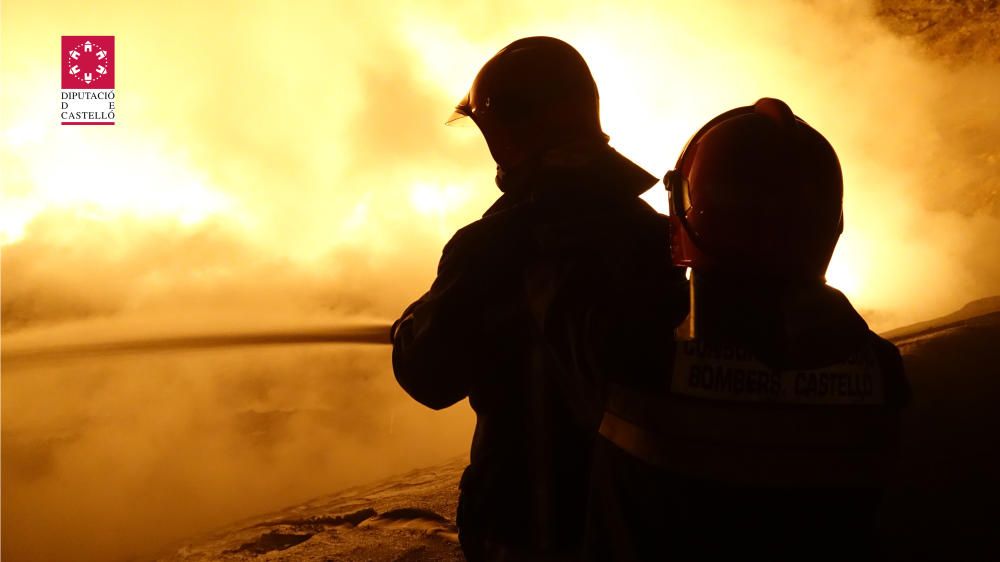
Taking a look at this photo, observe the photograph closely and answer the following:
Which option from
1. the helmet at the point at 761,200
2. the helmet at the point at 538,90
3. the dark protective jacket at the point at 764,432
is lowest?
the dark protective jacket at the point at 764,432

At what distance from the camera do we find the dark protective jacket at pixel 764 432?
3.06 feet

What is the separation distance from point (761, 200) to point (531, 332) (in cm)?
48

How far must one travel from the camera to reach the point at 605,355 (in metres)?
1.03

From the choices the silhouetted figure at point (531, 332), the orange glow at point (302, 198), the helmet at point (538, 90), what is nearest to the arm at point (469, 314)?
the silhouetted figure at point (531, 332)

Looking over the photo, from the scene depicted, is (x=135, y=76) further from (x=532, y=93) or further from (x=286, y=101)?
(x=532, y=93)

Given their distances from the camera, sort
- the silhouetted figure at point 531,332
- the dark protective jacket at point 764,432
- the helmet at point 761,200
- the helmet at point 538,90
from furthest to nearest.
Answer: the helmet at point 538,90 → the silhouetted figure at point 531,332 → the helmet at point 761,200 → the dark protective jacket at point 764,432

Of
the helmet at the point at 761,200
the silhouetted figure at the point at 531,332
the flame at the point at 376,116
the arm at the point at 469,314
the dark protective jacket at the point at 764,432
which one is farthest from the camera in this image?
the flame at the point at 376,116

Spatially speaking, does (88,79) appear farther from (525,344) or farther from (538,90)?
(525,344)

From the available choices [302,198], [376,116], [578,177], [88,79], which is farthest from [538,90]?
[302,198]

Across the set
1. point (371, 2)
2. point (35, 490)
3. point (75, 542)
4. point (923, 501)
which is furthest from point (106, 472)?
point (923, 501)

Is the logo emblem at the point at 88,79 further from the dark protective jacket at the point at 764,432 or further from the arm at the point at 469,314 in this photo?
the dark protective jacket at the point at 764,432

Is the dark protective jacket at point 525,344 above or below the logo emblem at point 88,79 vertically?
below

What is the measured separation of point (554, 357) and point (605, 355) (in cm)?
18

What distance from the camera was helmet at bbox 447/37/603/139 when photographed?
166 centimetres
